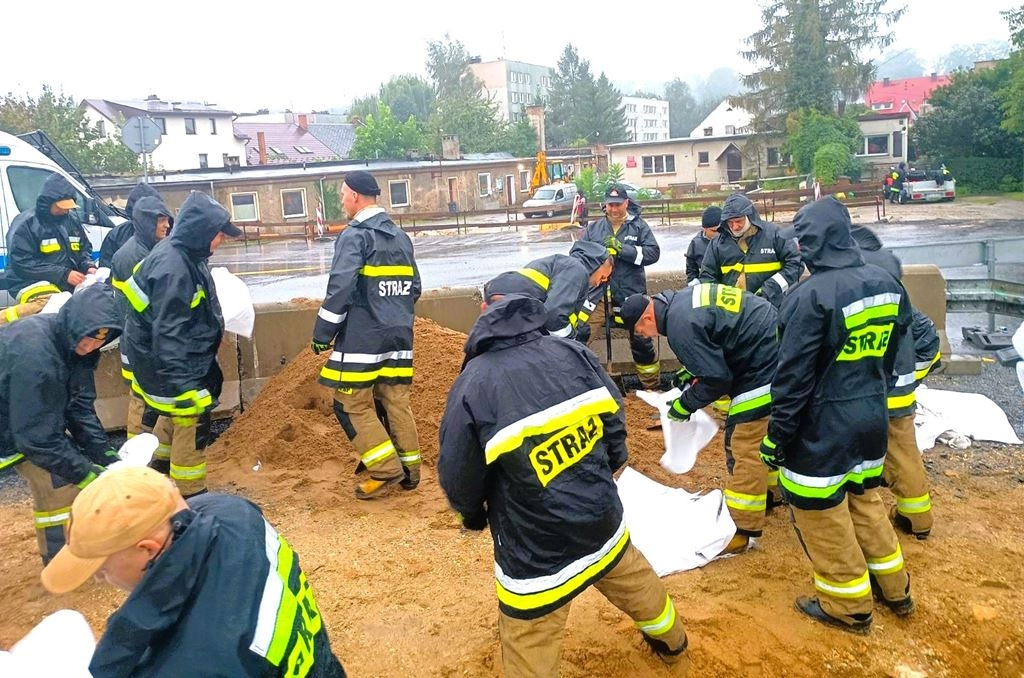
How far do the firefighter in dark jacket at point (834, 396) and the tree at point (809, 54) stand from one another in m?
42.1

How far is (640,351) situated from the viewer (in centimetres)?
783

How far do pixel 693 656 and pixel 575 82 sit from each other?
69.5m

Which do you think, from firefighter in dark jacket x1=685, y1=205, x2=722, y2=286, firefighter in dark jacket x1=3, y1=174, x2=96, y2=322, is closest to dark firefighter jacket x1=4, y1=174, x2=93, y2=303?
firefighter in dark jacket x1=3, y1=174, x2=96, y2=322

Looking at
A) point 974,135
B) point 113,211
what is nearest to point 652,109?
point 974,135

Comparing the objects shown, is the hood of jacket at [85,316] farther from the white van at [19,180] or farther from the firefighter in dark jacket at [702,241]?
the white van at [19,180]

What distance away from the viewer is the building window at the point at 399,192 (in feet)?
120

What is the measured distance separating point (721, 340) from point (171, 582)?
126 inches

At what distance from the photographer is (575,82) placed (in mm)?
69312

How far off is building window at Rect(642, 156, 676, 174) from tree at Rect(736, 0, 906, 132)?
496 centimetres

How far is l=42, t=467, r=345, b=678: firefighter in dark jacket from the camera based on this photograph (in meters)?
2.00

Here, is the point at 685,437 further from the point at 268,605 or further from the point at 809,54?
the point at 809,54

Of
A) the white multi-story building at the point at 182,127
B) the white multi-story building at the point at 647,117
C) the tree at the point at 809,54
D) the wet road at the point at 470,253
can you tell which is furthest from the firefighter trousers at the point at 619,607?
the white multi-story building at the point at 647,117

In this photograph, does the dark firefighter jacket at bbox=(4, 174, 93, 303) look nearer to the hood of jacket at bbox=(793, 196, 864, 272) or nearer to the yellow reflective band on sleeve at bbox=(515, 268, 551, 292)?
the yellow reflective band on sleeve at bbox=(515, 268, 551, 292)

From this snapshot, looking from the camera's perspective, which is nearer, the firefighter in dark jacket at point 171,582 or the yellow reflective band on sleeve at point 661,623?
the firefighter in dark jacket at point 171,582
